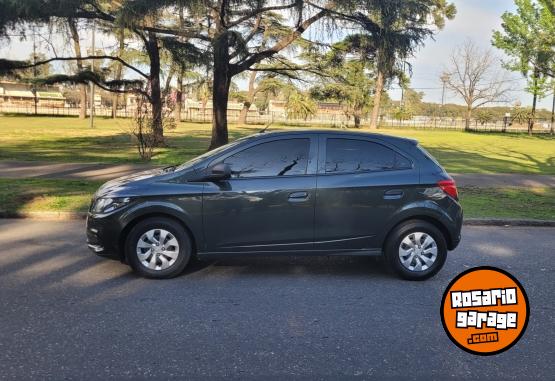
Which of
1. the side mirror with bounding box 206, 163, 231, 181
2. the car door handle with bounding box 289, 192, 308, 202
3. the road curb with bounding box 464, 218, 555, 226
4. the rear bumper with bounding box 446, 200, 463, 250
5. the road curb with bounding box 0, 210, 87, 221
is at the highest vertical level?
the side mirror with bounding box 206, 163, 231, 181

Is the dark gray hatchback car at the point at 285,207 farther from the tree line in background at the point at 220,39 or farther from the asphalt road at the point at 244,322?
the tree line in background at the point at 220,39

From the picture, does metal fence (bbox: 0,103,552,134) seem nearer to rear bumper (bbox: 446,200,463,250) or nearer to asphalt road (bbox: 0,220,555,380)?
rear bumper (bbox: 446,200,463,250)

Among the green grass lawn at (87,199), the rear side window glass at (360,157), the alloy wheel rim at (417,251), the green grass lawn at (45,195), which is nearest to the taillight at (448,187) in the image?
the rear side window glass at (360,157)

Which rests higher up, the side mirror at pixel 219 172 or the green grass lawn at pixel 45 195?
the side mirror at pixel 219 172

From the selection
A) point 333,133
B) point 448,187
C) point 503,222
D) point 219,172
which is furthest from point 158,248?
point 503,222

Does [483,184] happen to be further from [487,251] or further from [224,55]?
[224,55]

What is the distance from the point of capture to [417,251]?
18.9 ft

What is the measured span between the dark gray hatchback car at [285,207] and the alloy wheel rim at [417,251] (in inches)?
0.4

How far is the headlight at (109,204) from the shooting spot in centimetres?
551

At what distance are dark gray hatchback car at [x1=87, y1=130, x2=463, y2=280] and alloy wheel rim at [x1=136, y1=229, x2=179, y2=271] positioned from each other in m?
0.01

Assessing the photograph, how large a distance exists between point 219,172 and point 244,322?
5.79 ft

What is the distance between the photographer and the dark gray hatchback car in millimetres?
5551

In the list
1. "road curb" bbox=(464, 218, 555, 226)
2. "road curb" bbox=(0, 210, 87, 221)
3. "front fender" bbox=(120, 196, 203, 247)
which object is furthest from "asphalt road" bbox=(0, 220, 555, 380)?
"road curb" bbox=(464, 218, 555, 226)

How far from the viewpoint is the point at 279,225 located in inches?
221
